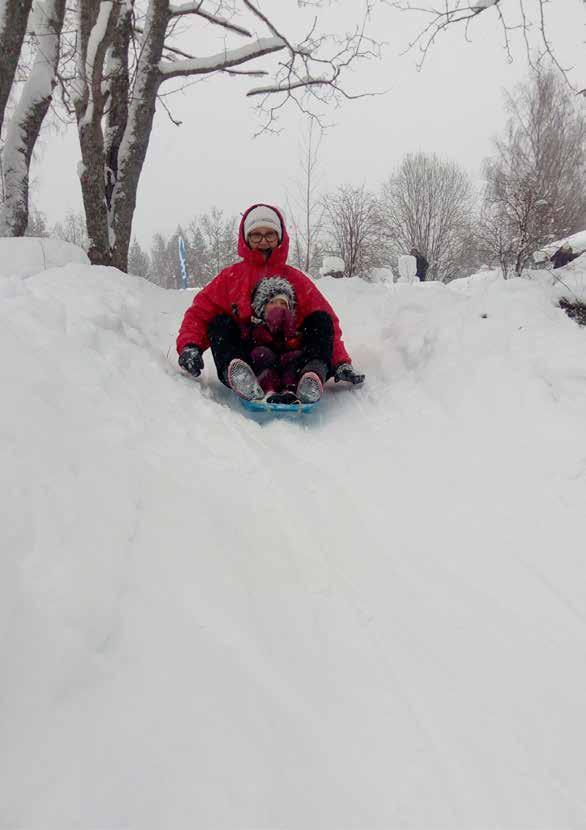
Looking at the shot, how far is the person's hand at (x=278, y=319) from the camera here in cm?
326

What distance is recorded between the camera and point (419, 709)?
3.75 ft

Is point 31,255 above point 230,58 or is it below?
below

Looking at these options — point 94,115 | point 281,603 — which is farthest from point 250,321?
point 94,115

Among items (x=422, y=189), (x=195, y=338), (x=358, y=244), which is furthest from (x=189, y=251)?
(x=195, y=338)

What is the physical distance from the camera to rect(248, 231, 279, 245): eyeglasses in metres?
3.71

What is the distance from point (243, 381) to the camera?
2879 millimetres

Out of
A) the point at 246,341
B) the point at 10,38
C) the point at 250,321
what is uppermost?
the point at 10,38

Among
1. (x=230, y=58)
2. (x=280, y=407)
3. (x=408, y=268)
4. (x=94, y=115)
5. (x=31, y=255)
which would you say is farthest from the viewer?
(x=408, y=268)

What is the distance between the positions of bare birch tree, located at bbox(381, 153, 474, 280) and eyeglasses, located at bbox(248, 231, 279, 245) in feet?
65.8

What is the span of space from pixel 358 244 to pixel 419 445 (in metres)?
11.4

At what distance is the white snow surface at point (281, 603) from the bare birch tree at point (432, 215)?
2176cm

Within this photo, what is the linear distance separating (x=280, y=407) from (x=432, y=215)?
22.5 m

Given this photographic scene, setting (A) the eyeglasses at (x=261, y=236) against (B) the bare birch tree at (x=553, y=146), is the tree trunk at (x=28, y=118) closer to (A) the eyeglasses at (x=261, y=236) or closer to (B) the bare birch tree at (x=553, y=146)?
(A) the eyeglasses at (x=261, y=236)

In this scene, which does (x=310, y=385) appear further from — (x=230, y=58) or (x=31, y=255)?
(x=230, y=58)
